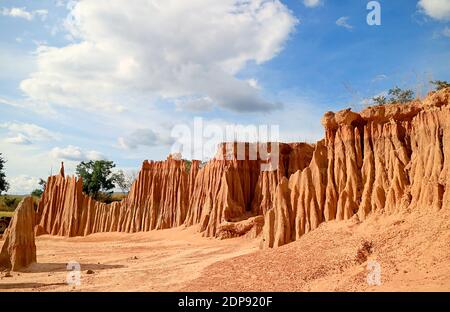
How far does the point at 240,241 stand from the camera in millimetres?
26125

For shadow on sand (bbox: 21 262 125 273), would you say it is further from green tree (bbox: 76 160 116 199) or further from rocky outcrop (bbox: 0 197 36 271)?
green tree (bbox: 76 160 116 199)

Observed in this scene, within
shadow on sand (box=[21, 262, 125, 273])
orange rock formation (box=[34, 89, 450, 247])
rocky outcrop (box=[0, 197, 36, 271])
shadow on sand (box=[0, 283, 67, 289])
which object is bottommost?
shadow on sand (box=[21, 262, 125, 273])

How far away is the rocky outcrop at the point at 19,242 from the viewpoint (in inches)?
741

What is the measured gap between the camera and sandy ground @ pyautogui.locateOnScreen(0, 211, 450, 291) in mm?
10945

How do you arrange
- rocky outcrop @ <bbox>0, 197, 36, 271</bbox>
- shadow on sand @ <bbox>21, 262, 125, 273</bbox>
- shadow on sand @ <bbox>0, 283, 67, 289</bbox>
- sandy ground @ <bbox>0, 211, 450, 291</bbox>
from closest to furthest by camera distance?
sandy ground @ <bbox>0, 211, 450, 291</bbox>, shadow on sand @ <bbox>0, 283, 67, 289</bbox>, rocky outcrop @ <bbox>0, 197, 36, 271</bbox>, shadow on sand @ <bbox>21, 262, 125, 273</bbox>

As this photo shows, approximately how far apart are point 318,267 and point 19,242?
14.9 m

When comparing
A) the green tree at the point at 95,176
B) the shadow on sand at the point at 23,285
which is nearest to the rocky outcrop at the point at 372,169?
the shadow on sand at the point at 23,285

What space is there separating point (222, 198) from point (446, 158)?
20.4m

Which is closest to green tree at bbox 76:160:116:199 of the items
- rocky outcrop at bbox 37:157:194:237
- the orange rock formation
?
rocky outcrop at bbox 37:157:194:237

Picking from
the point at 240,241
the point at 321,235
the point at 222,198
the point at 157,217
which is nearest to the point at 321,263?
the point at 321,235

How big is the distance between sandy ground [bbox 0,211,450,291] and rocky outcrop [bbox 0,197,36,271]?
0.60m

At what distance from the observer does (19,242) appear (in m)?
19.2

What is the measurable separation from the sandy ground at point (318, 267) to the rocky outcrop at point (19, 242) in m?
0.60
